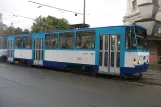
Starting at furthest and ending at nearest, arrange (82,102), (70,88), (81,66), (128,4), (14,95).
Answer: (128,4) < (81,66) < (70,88) < (14,95) < (82,102)

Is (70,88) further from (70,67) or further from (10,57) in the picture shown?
(10,57)

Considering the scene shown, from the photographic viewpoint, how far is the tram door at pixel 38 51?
75.5 ft

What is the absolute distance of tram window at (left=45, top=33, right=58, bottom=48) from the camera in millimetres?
21094

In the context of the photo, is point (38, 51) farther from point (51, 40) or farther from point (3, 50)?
point (3, 50)

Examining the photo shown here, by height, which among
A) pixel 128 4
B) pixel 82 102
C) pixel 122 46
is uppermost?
pixel 128 4

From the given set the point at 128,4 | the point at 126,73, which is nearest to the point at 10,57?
the point at 126,73

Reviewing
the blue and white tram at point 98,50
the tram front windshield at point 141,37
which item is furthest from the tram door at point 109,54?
the tram front windshield at point 141,37

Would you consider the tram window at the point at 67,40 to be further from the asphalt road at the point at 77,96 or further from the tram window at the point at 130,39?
the asphalt road at the point at 77,96

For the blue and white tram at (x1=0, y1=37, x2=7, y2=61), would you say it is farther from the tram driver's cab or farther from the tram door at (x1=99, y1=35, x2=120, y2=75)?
the tram driver's cab

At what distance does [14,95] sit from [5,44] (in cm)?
2214

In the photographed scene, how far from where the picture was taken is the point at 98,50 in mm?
16969

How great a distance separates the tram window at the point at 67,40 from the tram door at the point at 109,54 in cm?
303

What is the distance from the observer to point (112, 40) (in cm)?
1623

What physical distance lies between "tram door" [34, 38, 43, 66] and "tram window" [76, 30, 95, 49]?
5.27 meters
